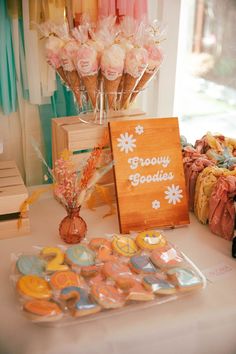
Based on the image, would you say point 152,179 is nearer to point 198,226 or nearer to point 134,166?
point 134,166

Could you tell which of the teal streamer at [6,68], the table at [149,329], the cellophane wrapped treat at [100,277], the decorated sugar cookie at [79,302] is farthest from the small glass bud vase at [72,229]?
the teal streamer at [6,68]

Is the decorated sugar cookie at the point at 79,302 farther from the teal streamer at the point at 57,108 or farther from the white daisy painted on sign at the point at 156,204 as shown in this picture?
the teal streamer at the point at 57,108

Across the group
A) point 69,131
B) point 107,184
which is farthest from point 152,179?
point 69,131

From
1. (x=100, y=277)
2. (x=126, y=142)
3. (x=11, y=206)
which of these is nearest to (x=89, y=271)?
(x=100, y=277)

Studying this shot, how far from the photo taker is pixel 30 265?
3.30 ft

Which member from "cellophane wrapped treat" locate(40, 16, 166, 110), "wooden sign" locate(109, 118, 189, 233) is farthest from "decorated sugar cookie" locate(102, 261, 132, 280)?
"cellophane wrapped treat" locate(40, 16, 166, 110)

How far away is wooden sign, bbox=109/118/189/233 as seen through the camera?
1240 mm

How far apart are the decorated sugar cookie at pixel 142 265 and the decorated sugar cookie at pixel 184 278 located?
1.7 inches

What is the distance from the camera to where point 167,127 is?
1297mm

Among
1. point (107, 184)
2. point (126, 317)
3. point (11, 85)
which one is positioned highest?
point (11, 85)

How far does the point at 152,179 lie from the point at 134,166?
0.07 metres

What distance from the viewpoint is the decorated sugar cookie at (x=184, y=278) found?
3.18 ft

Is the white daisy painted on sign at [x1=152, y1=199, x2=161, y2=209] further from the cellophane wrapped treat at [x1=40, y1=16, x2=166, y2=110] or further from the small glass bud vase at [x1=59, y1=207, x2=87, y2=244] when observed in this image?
the cellophane wrapped treat at [x1=40, y1=16, x2=166, y2=110]

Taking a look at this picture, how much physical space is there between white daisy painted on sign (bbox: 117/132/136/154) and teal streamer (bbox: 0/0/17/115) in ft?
1.37
